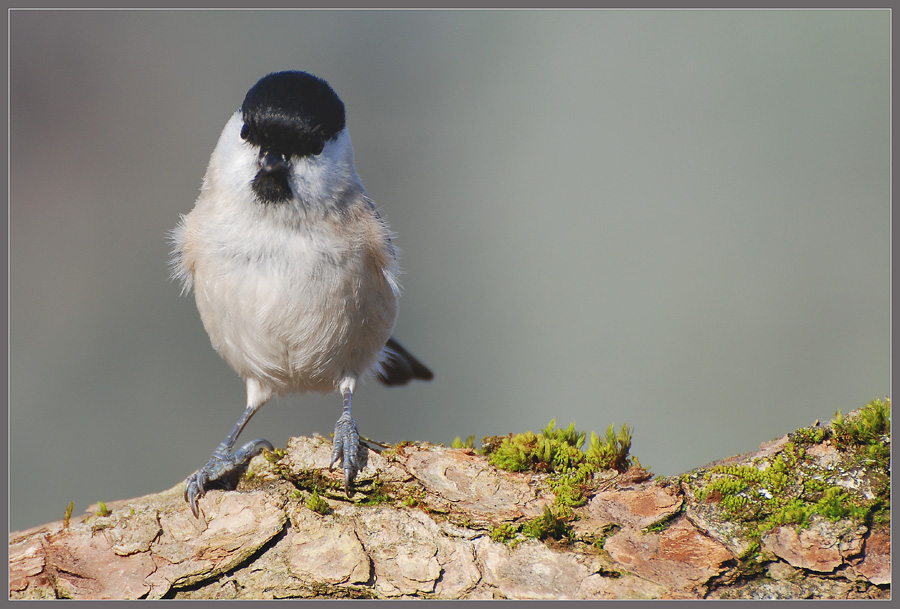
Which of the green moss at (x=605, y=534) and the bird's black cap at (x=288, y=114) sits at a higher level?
the bird's black cap at (x=288, y=114)

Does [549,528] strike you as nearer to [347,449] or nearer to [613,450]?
[613,450]

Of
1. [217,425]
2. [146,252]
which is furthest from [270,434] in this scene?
[146,252]

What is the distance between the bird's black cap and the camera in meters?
2.86

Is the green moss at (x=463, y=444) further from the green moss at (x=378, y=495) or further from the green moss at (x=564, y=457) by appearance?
the green moss at (x=378, y=495)

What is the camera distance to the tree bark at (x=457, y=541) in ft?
7.16

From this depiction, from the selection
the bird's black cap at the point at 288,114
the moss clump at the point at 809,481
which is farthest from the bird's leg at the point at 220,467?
the moss clump at the point at 809,481

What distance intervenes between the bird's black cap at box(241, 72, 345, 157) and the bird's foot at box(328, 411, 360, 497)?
1391mm

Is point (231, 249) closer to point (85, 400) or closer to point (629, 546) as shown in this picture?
point (629, 546)

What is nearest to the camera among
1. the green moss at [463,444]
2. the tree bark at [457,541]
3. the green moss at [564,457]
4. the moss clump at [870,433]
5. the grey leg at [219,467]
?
the tree bark at [457,541]

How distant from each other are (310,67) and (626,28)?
11.6ft

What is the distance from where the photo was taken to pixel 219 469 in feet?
9.58

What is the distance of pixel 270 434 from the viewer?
6324 mm

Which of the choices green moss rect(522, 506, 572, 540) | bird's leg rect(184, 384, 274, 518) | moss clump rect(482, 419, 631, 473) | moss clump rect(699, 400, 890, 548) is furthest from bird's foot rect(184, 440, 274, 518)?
moss clump rect(699, 400, 890, 548)

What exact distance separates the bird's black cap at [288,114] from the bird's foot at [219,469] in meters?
1.49
